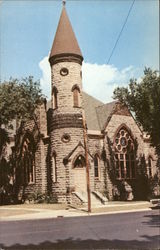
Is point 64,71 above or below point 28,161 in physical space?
above

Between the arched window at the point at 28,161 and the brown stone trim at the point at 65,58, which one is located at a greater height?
the brown stone trim at the point at 65,58

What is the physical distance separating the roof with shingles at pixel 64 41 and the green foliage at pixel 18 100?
383 cm

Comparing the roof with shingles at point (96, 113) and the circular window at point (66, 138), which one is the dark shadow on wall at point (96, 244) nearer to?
the circular window at point (66, 138)

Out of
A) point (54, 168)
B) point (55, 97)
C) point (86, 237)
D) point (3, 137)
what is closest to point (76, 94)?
point (55, 97)

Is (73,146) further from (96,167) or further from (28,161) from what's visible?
(28,161)

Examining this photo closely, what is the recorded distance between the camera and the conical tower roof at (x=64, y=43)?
99.1 feet

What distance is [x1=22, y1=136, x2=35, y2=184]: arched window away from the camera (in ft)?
108

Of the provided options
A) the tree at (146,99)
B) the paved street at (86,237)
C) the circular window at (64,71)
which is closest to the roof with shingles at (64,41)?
the circular window at (64,71)

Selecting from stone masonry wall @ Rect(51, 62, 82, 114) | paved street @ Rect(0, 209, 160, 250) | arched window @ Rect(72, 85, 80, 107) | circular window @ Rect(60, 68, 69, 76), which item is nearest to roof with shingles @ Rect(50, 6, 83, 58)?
stone masonry wall @ Rect(51, 62, 82, 114)

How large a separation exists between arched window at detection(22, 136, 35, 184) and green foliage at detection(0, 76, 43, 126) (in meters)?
3.16

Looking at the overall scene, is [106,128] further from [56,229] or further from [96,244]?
[96,244]

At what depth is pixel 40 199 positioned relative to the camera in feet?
99.0

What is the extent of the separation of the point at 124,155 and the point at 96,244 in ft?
80.9

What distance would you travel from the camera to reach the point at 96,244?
1016 centimetres
